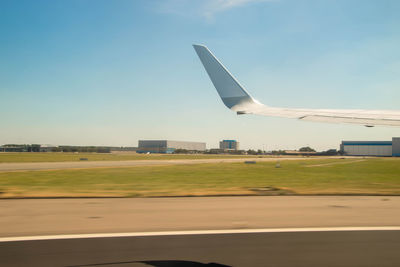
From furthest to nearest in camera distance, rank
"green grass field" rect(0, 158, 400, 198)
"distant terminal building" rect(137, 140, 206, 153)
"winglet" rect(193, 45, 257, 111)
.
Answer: "distant terminal building" rect(137, 140, 206, 153) → "green grass field" rect(0, 158, 400, 198) → "winglet" rect(193, 45, 257, 111)

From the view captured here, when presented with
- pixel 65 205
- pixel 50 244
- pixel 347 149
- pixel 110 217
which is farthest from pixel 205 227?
pixel 347 149

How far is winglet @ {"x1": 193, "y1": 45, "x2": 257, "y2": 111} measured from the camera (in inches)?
376

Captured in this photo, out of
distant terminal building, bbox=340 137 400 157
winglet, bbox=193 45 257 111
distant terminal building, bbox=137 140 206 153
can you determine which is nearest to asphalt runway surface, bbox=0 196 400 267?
winglet, bbox=193 45 257 111

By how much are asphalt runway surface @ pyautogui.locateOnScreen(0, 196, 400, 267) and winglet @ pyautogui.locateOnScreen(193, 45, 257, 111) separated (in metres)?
3.26


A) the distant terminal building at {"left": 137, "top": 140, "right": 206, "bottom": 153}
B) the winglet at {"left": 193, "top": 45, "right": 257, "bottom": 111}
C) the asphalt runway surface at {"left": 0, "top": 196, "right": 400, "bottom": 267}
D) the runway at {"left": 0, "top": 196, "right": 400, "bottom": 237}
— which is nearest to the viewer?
the asphalt runway surface at {"left": 0, "top": 196, "right": 400, "bottom": 267}

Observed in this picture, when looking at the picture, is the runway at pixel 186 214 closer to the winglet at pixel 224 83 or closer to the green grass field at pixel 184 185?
the green grass field at pixel 184 185

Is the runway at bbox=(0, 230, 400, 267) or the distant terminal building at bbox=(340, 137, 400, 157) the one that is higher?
the distant terminal building at bbox=(340, 137, 400, 157)

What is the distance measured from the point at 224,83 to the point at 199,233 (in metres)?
5.53

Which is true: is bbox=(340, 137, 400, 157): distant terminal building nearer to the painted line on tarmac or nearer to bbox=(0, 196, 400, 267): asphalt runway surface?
bbox=(0, 196, 400, 267): asphalt runway surface

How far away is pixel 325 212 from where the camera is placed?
6.84m

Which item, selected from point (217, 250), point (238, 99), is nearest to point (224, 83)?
point (238, 99)

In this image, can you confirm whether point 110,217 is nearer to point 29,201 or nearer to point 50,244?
point 50,244

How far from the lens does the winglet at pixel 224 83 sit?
954cm

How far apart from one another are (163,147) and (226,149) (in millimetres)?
32652
